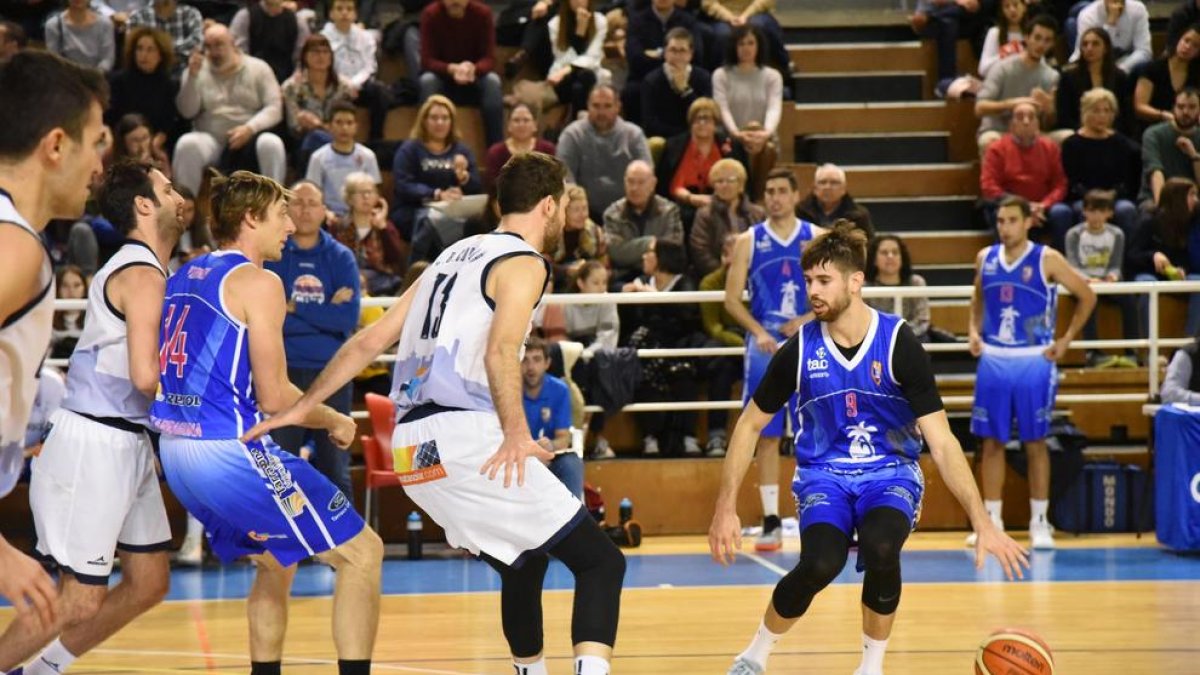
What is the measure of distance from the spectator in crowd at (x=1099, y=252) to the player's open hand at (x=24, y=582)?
31.1ft

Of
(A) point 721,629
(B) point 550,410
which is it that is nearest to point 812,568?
(A) point 721,629

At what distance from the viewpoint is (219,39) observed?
12.3 metres

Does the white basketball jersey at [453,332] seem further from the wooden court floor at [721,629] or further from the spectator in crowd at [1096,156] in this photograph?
the spectator in crowd at [1096,156]

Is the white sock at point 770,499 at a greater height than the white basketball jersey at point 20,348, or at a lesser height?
lesser

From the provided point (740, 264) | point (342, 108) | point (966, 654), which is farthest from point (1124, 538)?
point (342, 108)

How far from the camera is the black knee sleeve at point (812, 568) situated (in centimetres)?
585

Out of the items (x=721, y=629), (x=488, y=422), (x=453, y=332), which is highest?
(x=453, y=332)

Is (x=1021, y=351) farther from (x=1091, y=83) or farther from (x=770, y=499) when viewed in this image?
(x=1091, y=83)

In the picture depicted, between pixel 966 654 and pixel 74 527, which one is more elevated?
pixel 74 527

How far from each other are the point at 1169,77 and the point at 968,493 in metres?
8.96

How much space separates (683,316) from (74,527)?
20.4ft

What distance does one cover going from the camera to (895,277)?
1109 cm

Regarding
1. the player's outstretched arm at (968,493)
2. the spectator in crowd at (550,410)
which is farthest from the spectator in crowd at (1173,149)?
the player's outstretched arm at (968,493)

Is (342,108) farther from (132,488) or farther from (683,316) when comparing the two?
(132,488)
